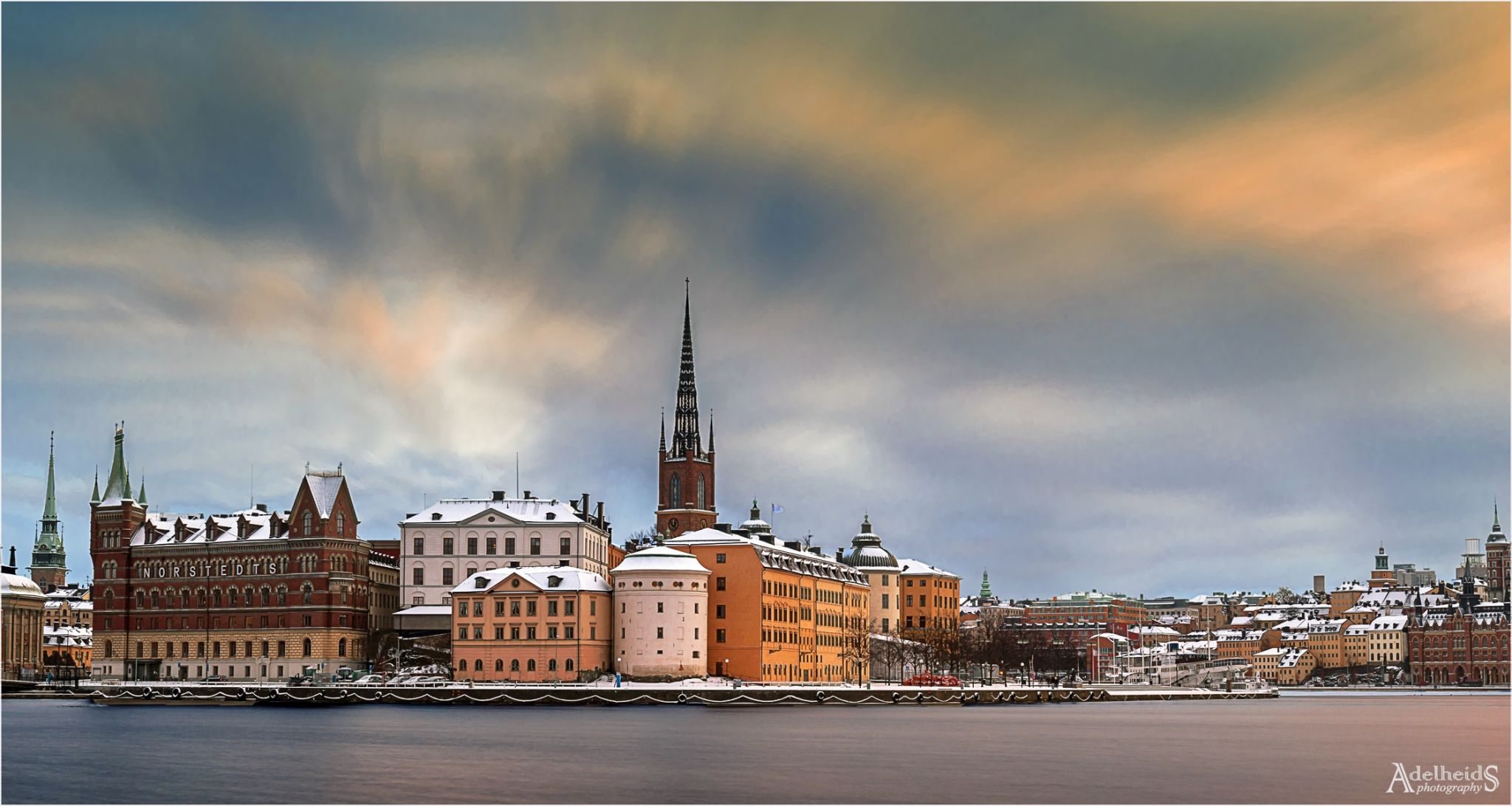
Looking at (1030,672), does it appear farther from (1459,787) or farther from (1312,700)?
(1459,787)

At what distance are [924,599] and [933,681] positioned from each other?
29.5m

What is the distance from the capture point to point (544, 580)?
4921 inches

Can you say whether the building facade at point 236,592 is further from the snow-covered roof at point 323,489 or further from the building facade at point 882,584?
the building facade at point 882,584

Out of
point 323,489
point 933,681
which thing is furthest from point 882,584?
point 323,489

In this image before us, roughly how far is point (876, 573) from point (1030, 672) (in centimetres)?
2504

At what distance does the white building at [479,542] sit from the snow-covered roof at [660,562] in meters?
15.5

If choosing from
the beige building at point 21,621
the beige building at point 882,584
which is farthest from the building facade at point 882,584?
the beige building at point 21,621

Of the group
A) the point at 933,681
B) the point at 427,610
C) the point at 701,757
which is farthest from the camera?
the point at 933,681

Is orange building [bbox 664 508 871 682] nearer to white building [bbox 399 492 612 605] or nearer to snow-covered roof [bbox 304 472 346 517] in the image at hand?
white building [bbox 399 492 612 605]

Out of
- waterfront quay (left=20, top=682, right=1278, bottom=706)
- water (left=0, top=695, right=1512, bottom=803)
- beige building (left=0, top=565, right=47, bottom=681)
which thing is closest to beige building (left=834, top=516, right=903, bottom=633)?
waterfront quay (left=20, top=682, right=1278, bottom=706)

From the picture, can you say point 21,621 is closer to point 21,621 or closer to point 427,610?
point 21,621

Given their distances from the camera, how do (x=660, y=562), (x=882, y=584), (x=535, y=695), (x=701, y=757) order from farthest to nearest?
(x=882, y=584) < (x=660, y=562) < (x=535, y=695) < (x=701, y=757)

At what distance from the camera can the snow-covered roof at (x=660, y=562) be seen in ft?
408

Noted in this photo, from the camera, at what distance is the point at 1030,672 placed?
181 m
